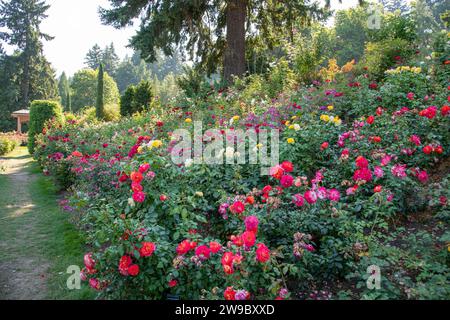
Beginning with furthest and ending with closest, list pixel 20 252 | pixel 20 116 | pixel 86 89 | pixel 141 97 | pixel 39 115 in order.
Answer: pixel 86 89, pixel 20 116, pixel 141 97, pixel 39 115, pixel 20 252

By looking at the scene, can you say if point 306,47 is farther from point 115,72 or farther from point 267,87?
point 115,72

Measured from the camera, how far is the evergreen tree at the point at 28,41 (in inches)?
1197

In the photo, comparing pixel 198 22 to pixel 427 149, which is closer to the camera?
pixel 427 149

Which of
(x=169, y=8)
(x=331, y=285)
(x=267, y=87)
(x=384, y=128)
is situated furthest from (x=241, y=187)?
(x=169, y=8)

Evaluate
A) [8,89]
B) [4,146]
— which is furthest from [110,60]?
[4,146]

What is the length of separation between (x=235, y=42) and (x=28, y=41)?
28.5m

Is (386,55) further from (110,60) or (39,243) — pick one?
(110,60)

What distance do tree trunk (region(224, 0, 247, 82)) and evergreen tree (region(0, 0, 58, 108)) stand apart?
27031mm

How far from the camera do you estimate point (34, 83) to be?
31109 mm

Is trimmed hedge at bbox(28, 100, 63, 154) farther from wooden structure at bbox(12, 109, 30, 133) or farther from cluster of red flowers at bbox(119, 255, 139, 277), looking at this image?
cluster of red flowers at bbox(119, 255, 139, 277)

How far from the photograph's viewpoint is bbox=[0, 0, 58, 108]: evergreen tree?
99.8 feet

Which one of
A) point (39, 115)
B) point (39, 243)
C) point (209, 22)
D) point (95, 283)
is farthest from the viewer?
point (39, 115)

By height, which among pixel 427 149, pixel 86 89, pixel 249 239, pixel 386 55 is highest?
pixel 86 89

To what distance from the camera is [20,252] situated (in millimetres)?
3828
